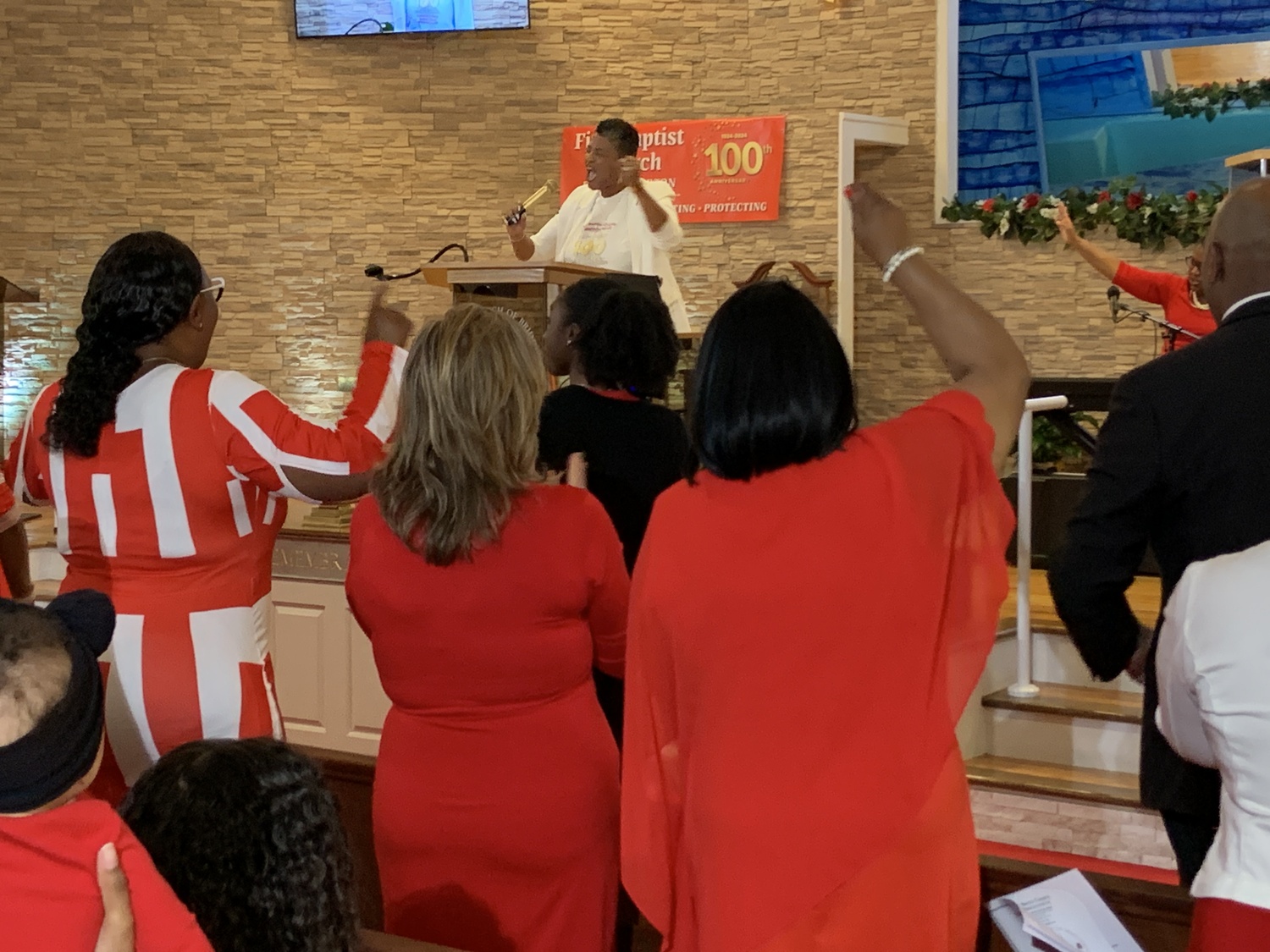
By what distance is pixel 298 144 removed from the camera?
9508 mm

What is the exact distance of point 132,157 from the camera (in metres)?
9.58

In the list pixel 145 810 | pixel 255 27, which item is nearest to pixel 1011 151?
pixel 255 27

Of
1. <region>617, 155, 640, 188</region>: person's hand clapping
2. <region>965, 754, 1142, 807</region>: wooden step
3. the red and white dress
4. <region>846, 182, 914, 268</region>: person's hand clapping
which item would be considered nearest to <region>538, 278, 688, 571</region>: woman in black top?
the red and white dress

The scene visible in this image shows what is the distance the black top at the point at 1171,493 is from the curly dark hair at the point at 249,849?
1.17m

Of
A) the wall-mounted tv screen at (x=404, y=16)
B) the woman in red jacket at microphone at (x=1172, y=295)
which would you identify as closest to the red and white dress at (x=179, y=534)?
the woman in red jacket at microphone at (x=1172, y=295)

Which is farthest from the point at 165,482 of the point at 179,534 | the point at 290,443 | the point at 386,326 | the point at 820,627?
the point at 820,627

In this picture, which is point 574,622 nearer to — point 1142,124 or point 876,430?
point 876,430

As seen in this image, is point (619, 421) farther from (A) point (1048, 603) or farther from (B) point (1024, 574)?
(A) point (1048, 603)

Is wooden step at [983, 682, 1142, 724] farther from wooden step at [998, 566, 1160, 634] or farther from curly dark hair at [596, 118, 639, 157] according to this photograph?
curly dark hair at [596, 118, 639, 157]

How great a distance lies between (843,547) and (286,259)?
863 centimetres

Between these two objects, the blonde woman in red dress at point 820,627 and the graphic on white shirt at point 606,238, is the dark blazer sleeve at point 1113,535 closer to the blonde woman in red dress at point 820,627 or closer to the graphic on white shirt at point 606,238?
the blonde woman in red dress at point 820,627

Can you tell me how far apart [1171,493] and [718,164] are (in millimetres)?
6982

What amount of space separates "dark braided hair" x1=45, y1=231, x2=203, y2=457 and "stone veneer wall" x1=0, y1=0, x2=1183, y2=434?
22.2ft

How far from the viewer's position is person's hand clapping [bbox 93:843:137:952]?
4.07ft
